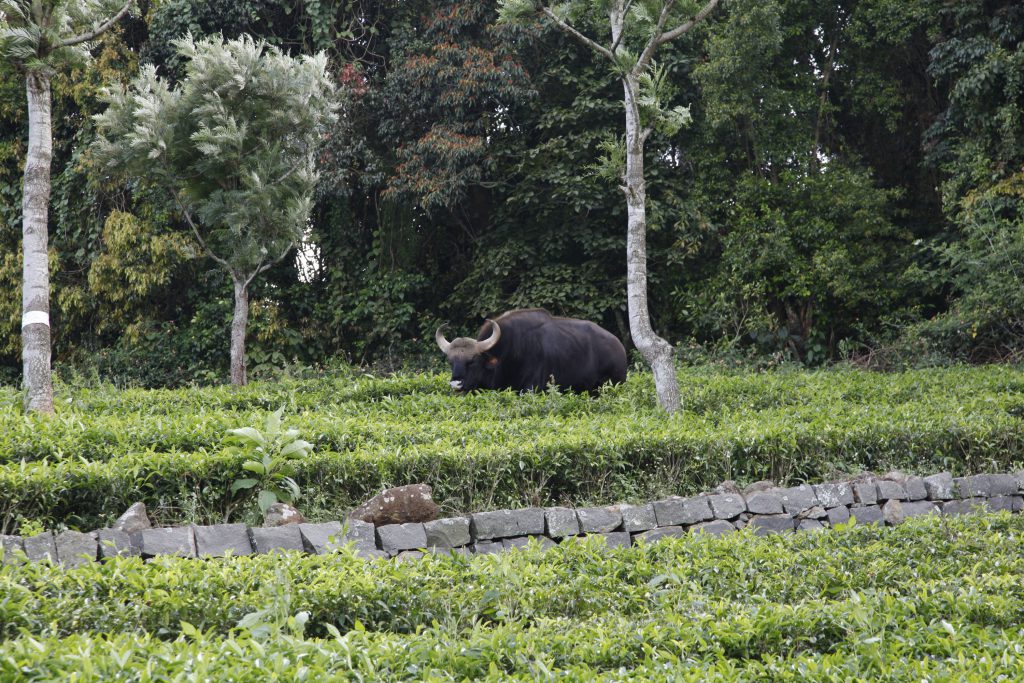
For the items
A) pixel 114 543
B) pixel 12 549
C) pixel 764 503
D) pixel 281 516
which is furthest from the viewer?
pixel 764 503

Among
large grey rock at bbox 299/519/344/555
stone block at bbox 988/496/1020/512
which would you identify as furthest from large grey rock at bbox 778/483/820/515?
large grey rock at bbox 299/519/344/555

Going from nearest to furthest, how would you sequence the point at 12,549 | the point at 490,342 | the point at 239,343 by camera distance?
the point at 12,549, the point at 490,342, the point at 239,343

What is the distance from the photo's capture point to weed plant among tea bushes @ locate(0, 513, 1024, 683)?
→ 3744 mm

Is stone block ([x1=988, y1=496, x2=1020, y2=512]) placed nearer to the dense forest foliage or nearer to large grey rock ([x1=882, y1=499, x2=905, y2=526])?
large grey rock ([x1=882, y1=499, x2=905, y2=526])

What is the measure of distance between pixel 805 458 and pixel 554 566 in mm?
3584

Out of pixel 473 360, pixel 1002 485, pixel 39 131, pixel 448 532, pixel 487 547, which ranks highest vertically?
pixel 39 131

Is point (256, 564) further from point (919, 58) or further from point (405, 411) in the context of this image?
point (919, 58)

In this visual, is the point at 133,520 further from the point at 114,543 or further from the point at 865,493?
the point at 865,493

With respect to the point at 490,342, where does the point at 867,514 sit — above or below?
below

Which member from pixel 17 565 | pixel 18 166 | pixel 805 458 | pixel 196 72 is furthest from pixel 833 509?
pixel 18 166

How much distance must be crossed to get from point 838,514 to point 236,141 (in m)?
9.21

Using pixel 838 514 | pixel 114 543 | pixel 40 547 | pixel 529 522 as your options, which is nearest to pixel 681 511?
pixel 529 522

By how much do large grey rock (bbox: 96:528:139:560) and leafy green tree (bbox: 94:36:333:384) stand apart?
7958mm

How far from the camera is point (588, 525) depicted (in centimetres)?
674
